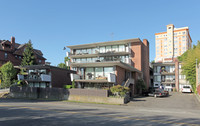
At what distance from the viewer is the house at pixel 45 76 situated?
96.4ft

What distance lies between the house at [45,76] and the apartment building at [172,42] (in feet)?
282

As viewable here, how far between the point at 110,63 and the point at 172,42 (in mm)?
98361

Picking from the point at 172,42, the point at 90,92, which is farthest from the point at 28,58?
the point at 172,42

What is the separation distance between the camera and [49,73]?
98.6 feet

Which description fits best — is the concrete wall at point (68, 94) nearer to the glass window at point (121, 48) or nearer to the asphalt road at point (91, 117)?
the asphalt road at point (91, 117)

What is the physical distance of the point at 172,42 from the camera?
11056 centimetres

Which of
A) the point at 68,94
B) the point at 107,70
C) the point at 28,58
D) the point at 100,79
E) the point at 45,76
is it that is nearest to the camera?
the point at 68,94

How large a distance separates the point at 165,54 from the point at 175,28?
745 inches

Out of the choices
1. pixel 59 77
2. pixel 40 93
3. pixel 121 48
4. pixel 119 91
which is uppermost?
pixel 121 48

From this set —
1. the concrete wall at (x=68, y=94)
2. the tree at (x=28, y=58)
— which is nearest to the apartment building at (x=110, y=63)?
the concrete wall at (x=68, y=94)

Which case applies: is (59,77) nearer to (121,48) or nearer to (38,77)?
(38,77)

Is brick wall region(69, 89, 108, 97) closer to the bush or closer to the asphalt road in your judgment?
the bush

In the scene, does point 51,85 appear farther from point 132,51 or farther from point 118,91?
point 132,51

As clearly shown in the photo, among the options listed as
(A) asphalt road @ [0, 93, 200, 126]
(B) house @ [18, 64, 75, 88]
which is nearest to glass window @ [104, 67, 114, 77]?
(B) house @ [18, 64, 75, 88]
